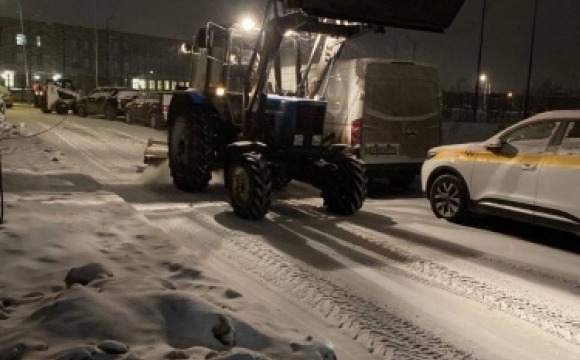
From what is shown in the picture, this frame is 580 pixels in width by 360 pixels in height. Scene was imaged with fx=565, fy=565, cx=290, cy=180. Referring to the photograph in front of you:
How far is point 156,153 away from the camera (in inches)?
493

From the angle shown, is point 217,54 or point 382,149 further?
point 382,149

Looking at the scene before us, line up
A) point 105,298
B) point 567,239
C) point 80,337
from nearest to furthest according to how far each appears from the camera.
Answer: point 80,337 < point 105,298 < point 567,239

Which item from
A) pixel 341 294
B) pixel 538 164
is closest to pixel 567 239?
pixel 538 164

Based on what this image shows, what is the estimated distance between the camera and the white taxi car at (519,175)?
7027 mm

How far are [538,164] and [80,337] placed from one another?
238 inches

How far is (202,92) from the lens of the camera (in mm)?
10148

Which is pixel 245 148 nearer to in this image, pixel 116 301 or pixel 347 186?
pixel 347 186

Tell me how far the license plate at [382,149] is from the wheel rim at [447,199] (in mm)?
1874

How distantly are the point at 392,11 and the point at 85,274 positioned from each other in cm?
403

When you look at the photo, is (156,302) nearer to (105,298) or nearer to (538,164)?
(105,298)

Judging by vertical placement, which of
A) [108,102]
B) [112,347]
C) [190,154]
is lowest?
[112,347]

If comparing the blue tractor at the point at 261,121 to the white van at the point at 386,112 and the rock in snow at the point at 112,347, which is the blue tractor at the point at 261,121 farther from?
the rock in snow at the point at 112,347

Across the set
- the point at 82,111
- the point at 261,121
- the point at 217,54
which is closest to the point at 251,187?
the point at 261,121

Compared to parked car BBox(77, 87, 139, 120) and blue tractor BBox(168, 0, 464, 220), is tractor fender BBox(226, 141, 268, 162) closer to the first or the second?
blue tractor BBox(168, 0, 464, 220)
